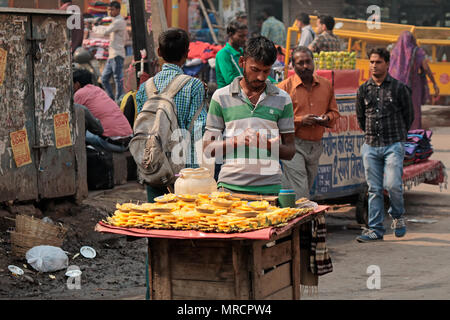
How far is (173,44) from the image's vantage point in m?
5.65

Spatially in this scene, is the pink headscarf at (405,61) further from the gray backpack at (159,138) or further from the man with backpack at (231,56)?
the gray backpack at (159,138)

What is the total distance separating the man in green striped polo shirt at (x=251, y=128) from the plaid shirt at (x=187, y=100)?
0.42 metres

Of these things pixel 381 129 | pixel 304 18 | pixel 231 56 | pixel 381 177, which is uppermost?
pixel 304 18

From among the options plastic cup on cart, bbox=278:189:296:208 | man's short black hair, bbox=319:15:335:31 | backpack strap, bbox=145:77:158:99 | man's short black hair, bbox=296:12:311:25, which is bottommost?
plastic cup on cart, bbox=278:189:296:208

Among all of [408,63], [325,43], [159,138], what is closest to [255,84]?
[159,138]

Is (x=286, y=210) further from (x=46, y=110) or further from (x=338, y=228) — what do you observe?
(x=338, y=228)

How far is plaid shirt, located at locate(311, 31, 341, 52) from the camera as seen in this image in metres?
12.7

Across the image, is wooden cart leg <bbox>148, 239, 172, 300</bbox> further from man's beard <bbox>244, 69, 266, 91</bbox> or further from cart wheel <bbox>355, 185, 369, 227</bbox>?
cart wheel <bbox>355, 185, 369, 227</bbox>

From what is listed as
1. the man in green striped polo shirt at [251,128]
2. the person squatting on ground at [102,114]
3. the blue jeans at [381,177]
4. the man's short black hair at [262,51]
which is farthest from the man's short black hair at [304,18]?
the man's short black hair at [262,51]

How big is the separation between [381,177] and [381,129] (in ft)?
1.77

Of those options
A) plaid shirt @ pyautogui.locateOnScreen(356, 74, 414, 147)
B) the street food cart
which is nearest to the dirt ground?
the street food cart

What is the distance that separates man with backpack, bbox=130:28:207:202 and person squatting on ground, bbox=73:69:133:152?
455 centimetres

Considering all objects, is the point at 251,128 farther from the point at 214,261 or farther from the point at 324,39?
the point at 324,39

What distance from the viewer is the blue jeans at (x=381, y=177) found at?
8508 mm
